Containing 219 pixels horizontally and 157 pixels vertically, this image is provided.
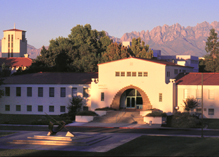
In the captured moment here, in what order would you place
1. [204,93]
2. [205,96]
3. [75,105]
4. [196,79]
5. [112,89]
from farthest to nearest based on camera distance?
[75,105] → [196,79] → [112,89] → [204,93] → [205,96]

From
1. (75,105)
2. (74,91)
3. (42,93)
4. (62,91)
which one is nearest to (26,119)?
(42,93)

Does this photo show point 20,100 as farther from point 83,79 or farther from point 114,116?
point 114,116

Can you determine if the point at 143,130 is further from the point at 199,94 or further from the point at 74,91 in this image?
the point at 74,91

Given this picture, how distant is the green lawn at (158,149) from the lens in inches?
1118

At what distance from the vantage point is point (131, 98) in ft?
191

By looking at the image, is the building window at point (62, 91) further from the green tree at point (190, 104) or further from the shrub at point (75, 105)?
the green tree at point (190, 104)

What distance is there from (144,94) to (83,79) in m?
11.2

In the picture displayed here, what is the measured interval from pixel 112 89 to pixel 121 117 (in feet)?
20.9

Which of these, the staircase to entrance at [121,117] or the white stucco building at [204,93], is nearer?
the staircase to entrance at [121,117]

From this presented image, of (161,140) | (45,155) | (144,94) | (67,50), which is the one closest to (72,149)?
(45,155)

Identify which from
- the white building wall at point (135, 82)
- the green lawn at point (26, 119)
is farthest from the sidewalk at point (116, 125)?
the white building wall at point (135, 82)

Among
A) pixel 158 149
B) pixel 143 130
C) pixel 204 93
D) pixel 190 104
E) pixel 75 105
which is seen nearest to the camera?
pixel 158 149

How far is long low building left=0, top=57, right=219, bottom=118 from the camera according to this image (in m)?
56.0

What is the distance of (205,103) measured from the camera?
5538 centimetres
